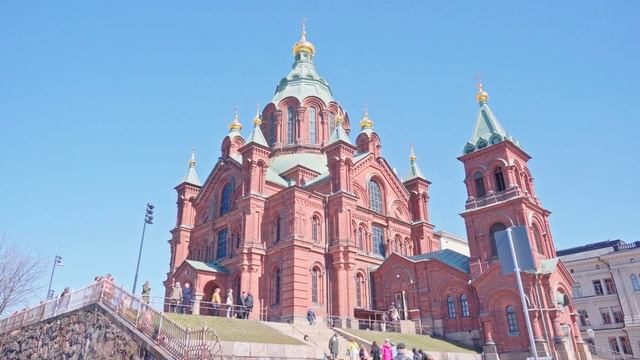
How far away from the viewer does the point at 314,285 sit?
32250 mm

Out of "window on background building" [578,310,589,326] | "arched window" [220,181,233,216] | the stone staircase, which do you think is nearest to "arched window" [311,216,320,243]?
the stone staircase

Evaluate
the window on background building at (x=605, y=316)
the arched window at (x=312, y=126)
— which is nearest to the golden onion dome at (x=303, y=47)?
the arched window at (x=312, y=126)

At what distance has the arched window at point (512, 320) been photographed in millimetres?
27203

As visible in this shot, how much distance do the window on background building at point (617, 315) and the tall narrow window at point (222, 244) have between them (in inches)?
1463

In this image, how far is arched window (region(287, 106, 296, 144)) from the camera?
46.5 m

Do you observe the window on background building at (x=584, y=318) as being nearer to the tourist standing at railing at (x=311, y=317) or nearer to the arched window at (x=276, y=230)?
the tourist standing at railing at (x=311, y=317)

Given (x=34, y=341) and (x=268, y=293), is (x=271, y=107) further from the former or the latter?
(x=34, y=341)

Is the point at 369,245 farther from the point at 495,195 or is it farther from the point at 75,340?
the point at 75,340

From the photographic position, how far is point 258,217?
34031mm

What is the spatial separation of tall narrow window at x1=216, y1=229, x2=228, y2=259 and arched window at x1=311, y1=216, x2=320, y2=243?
8171 millimetres

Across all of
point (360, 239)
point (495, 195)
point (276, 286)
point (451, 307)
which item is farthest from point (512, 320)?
point (276, 286)

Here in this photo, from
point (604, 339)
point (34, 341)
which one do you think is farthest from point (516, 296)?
point (34, 341)

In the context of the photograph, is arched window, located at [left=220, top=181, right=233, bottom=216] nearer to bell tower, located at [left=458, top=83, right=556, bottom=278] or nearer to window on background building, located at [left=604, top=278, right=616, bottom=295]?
bell tower, located at [left=458, top=83, right=556, bottom=278]

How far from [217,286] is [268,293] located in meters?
4.54
